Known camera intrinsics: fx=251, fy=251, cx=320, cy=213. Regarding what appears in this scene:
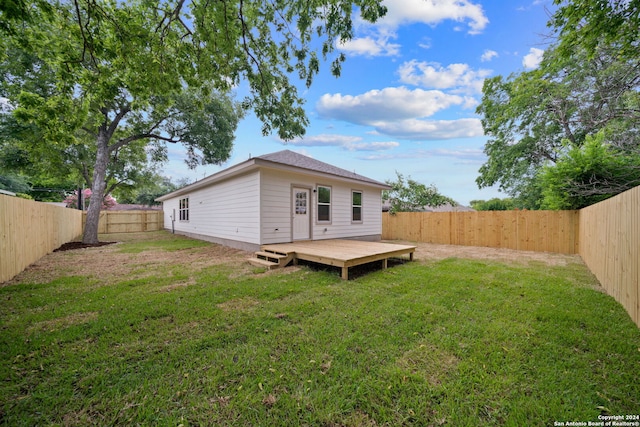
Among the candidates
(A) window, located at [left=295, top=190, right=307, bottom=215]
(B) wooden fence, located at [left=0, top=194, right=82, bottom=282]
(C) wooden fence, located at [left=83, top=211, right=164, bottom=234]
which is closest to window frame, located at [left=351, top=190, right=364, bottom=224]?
(A) window, located at [left=295, top=190, right=307, bottom=215]

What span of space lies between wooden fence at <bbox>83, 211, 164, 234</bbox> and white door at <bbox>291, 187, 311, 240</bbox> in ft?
50.1

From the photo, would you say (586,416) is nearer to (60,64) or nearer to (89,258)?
(60,64)

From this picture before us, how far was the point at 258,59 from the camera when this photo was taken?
520 cm

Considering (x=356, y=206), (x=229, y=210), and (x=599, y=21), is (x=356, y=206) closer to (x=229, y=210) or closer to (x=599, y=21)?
(x=229, y=210)

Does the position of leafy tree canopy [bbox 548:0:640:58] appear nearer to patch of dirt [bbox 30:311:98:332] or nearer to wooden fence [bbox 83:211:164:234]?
patch of dirt [bbox 30:311:98:332]

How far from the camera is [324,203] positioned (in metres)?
9.40

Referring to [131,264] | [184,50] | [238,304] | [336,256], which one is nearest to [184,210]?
[131,264]

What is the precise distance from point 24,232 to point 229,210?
5057 mm

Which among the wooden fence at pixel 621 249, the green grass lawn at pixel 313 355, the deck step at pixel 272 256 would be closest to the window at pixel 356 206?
the deck step at pixel 272 256

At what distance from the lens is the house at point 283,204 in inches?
304

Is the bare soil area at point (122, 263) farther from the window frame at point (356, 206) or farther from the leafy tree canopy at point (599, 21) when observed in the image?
the leafy tree canopy at point (599, 21)

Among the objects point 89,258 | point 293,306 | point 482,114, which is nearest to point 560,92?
point 482,114

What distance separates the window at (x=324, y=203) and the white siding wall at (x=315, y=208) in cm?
17

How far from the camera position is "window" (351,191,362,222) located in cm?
1071
